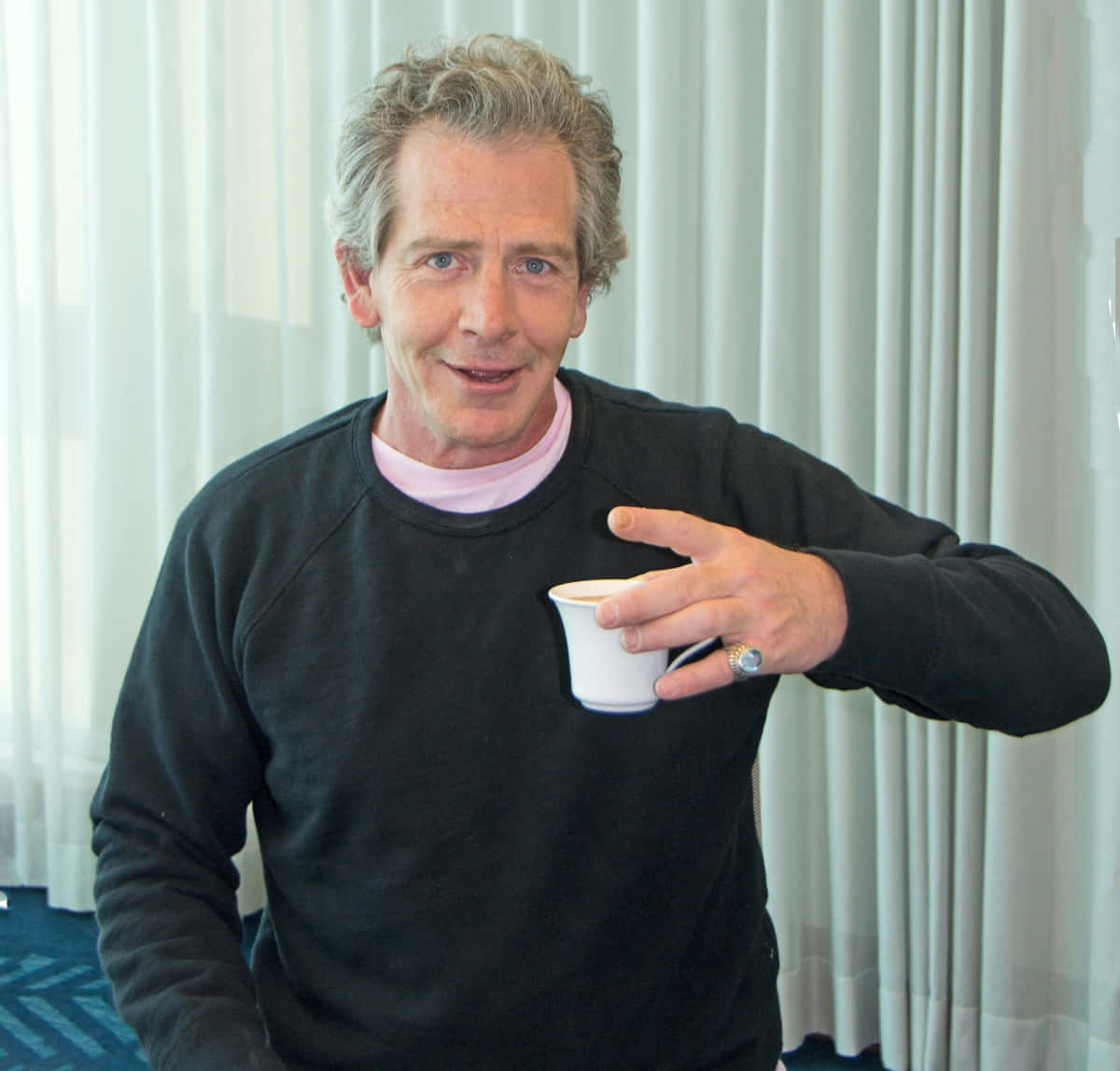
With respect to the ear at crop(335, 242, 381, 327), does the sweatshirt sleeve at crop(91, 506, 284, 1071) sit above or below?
below

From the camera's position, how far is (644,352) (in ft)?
7.44

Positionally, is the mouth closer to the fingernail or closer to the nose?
the nose

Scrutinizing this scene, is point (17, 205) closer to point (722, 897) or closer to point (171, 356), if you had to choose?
point (171, 356)

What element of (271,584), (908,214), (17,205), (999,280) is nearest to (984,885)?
(999,280)

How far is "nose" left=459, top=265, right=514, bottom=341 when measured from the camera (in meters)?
1.15

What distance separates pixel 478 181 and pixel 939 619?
59 cm

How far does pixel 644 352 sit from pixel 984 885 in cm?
112

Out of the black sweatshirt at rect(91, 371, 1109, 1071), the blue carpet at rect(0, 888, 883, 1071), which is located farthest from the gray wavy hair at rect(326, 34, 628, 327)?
the blue carpet at rect(0, 888, 883, 1071)

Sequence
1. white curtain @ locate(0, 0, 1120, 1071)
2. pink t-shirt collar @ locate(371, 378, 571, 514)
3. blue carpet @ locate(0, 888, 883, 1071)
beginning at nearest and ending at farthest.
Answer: pink t-shirt collar @ locate(371, 378, 571, 514) → white curtain @ locate(0, 0, 1120, 1071) → blue carpet @ locate(0, 888, 883, 1071)

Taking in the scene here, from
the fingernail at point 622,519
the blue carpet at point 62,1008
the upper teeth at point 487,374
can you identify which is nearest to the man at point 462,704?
the upper teeth at point 487,374

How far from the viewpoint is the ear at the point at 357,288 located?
4.26 feet

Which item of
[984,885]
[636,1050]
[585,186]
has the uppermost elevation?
[585,186]

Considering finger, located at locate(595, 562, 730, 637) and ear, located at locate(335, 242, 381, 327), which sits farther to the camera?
ear, located at locate(335, 242, 381, 327)

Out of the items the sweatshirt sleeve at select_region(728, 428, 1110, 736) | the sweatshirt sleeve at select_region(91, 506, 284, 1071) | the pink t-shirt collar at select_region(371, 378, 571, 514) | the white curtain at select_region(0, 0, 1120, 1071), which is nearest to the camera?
the sweatshirt sleeve at select_region(728, 428, 1110, 736)
